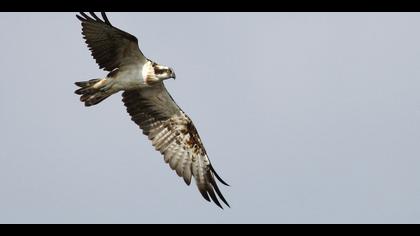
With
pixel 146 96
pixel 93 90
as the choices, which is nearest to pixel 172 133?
pixel 146 96

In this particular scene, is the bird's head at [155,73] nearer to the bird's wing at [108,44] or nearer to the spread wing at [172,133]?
the bird's wing at [108,44]

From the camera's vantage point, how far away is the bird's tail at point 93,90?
16.0m

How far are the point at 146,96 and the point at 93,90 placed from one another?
1.37 m

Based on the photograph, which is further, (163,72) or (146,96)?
(146,96)

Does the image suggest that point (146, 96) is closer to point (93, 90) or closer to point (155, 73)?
point (155, 73)

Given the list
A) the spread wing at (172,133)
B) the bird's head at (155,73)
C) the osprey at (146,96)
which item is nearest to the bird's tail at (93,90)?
the osprey at (146,96)

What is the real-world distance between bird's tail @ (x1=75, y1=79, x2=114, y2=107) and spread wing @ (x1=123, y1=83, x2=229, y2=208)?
1.10 m

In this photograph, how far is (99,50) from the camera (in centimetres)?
1602

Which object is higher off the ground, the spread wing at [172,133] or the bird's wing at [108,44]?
the bird's wing at [108,44]

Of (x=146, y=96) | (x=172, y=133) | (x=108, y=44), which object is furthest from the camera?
(x=172, y=133)

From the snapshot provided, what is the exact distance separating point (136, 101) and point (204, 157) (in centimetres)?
157

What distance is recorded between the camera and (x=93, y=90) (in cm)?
1606

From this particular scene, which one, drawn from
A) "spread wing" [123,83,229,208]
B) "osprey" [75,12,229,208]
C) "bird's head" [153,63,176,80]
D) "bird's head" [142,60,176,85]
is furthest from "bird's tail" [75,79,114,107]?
"spread wing" [123,83,229,208]

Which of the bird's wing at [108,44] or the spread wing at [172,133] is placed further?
the spread wing at [172,133]
